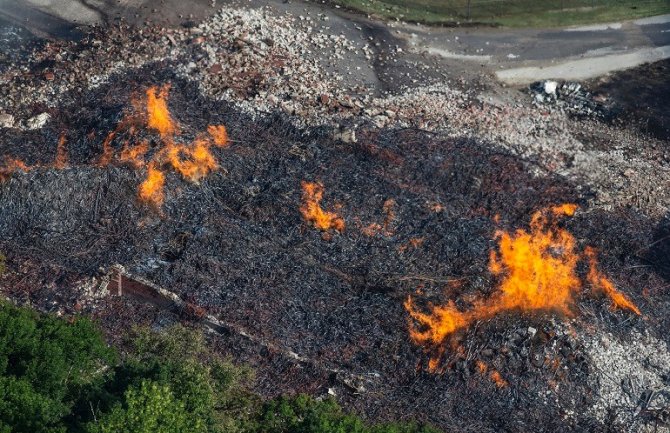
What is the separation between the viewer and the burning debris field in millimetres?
26891

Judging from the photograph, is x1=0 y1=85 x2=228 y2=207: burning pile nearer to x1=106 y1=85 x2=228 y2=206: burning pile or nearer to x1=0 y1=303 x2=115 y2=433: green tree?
x1=106 y1=85 x2=228 y2=206: burning pile

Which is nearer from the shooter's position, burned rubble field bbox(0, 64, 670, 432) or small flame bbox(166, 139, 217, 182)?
burned rubble field bbox(0, 64, 670, 432)

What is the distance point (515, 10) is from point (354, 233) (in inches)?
804

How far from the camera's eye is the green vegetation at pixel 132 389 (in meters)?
20.8

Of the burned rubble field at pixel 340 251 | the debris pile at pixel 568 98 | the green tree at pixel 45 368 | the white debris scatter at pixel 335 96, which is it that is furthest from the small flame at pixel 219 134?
the debris pile at pixel 568 98

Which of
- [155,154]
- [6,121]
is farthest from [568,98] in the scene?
[6,121]

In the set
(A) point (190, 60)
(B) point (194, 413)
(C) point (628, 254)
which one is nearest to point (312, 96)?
(A) point (190, 60)

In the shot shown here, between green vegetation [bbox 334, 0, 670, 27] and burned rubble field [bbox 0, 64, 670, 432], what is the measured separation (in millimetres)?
10558

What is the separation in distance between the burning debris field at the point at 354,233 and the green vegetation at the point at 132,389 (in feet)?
3.66

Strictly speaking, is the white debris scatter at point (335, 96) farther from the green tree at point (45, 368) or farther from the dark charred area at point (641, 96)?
the green tree at point (45, 368)

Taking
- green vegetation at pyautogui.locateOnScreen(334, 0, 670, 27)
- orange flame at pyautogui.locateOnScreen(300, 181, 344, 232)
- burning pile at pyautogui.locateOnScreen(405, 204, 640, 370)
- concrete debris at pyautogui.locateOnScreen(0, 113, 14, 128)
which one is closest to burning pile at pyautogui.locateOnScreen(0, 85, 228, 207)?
concrete debris at pyautogui.locateOnScreen(0, 113, 14, 128)

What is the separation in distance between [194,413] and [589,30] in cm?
3217

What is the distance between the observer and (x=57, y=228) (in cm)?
3020

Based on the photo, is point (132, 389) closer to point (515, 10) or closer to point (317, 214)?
point (317, 214)
